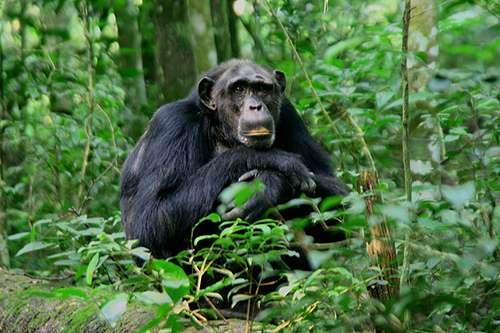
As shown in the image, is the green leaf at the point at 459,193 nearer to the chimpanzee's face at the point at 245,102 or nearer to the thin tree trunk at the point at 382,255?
the thin tree trunk at the point at 382,255

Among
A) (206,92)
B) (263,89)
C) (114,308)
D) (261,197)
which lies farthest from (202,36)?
(114,308)

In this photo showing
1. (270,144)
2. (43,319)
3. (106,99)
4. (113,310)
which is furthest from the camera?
(106,99)

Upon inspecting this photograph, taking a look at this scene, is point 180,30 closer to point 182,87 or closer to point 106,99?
point 182,87

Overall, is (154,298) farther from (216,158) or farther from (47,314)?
(216,158)

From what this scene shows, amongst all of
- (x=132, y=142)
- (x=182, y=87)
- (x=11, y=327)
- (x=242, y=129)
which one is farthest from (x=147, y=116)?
(x=11, y=327)

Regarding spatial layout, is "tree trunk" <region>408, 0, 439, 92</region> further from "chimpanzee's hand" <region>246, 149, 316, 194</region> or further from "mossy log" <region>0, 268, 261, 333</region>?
"mossy log" <region>0, 268, 261, 333</region>

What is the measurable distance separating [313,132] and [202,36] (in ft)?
9.65

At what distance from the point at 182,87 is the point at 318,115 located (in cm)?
169

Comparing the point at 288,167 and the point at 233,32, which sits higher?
the point at 233,32

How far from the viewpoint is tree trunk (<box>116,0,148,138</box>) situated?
1008 centimetres

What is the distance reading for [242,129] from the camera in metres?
6.07

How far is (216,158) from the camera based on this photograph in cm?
587

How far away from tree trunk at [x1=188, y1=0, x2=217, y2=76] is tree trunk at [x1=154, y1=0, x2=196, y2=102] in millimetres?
62

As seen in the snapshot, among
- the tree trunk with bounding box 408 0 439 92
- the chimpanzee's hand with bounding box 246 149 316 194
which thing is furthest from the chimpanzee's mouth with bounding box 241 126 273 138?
the tree trunk with bounding box 408 0 439 92
